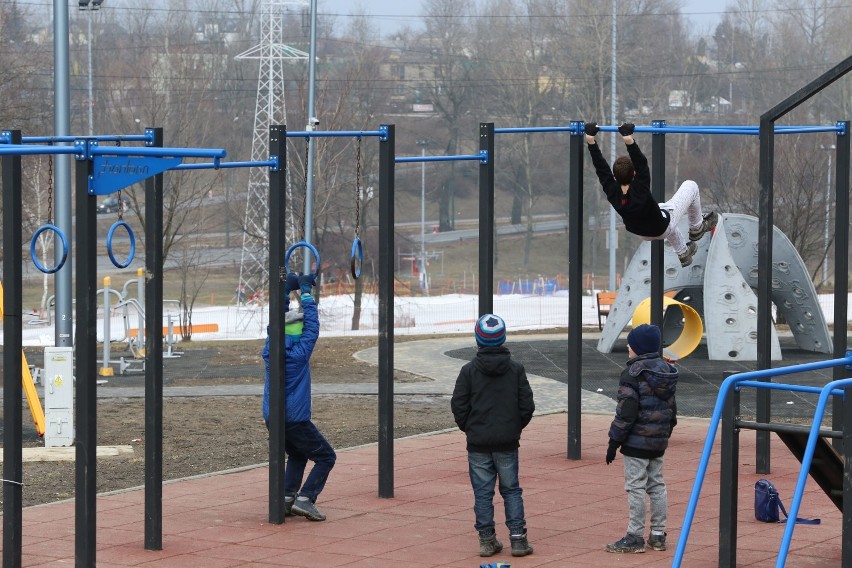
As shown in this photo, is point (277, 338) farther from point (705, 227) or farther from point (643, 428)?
point (705, 227)

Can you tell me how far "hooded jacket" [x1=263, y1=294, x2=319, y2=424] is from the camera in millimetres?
9211

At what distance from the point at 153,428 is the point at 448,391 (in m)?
8.84

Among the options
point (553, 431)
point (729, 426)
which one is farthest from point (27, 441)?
point (729, 426)

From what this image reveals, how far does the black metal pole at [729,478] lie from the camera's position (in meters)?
7.07

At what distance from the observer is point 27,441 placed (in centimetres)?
1352

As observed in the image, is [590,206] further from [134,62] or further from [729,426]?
[729,426]

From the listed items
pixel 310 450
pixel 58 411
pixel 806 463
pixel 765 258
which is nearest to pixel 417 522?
pixel 310 450

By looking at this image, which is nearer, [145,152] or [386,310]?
[145,152]

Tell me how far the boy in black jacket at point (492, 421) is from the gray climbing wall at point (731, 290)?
1304cm

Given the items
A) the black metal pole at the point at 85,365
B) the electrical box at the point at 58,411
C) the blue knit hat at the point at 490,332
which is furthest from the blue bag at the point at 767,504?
the electrical box at the point at 58,411

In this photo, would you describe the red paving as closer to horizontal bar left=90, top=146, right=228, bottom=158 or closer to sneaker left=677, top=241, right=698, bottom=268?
sneaker left=677, top=241, right=698, bottom=268

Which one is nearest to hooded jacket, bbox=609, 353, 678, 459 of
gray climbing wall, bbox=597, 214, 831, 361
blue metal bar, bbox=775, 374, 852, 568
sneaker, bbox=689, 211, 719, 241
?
blue metal bar, bbox=775, 374, 852, 568

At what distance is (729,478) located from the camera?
23.9ft

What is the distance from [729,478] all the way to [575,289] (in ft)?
14.3
